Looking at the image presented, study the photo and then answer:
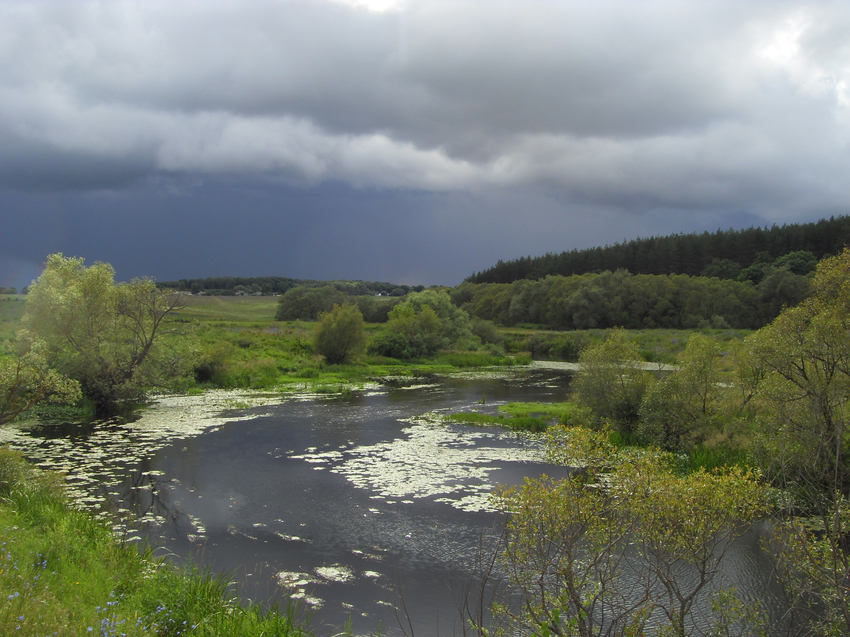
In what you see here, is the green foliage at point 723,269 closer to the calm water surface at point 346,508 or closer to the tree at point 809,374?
the calm water surface at point 346,508

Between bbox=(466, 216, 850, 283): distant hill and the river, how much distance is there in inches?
3774

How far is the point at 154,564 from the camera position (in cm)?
1123

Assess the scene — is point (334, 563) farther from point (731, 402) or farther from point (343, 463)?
point (731, 402)

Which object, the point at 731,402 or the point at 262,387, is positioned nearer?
the point at 731,402

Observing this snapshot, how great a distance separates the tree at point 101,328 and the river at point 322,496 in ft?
7.95

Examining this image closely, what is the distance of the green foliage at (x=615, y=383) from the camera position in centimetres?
2442

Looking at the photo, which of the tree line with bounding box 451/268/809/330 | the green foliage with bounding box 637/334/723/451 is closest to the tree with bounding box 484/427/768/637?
the green foliage with bounding box 637/334/723/451

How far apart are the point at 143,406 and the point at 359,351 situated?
25682mm

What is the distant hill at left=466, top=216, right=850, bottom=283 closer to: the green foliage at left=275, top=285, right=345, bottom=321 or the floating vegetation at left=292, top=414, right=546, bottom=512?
the green foliage at left=275, top=285, right=345, bottom=321

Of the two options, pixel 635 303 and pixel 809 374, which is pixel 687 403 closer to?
pixel 809 374

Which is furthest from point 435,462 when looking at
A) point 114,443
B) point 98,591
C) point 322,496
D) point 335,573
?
point 98,591

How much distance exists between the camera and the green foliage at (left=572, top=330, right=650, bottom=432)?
2442cm

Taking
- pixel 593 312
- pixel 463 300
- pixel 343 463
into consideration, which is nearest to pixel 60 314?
pixel 343 463

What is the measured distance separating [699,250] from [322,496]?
120963 mm
